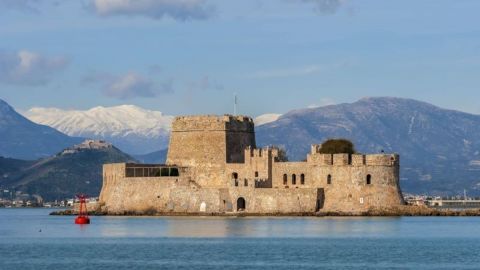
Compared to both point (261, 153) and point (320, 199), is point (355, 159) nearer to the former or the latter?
point (320, 199)

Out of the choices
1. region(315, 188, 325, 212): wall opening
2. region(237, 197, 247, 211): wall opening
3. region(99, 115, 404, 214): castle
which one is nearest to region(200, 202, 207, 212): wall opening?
region(99, 115, 404, 214): castle

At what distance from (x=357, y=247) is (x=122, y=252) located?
10.9 m

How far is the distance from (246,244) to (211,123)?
29.8 metres

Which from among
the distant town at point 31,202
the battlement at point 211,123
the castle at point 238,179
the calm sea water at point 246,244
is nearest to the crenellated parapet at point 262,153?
the castle at point 238,179

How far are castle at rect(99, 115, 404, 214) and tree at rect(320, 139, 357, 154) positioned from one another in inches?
46.1

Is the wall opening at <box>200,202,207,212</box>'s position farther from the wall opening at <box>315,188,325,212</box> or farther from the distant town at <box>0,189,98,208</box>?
the distant town at <box>0,189,98,208</box>

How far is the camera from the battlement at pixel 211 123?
310 ft

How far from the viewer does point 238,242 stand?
66.8 m

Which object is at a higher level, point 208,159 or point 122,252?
point 208,159

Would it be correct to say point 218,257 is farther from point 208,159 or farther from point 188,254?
point 208,159

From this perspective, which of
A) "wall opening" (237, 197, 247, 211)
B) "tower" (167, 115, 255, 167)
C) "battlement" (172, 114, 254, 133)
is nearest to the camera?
"wall opening" (237, 197, 247, 211)

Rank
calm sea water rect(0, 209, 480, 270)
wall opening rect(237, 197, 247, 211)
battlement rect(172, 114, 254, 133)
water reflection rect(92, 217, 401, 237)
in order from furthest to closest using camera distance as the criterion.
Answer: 1. battlement rect(172, 114, 254, 133)
2. wall opening rect(237, 197, 247, 211)
3. water reflection rect(92, 217, 401, 237)
4. calm sea water rect(0, 209, 480, 270)

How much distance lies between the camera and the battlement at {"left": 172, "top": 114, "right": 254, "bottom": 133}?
9456 cm

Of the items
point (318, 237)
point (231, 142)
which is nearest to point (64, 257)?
point (318, 237)
